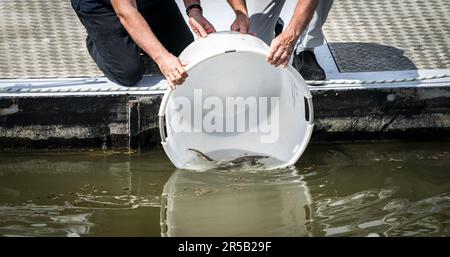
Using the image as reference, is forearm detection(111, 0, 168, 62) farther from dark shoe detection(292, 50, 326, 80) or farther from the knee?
dark shoe detection(292, 50, 326, 80)

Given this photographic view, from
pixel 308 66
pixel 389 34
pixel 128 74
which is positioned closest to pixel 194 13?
pixel 128 74

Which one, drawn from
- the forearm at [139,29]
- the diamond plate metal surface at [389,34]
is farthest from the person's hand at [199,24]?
the diamond plate metal surface at [389,34]

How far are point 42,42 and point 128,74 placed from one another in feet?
3.30

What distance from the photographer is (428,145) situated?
5.01m

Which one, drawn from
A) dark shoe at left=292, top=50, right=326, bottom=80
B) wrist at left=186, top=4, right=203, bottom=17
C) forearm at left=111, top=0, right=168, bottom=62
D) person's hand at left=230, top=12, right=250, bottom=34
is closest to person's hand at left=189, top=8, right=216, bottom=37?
wrist at left=186, top=4, right=203, bottom=17

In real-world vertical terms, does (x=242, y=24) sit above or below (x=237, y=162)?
above

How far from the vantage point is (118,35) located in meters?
5.15

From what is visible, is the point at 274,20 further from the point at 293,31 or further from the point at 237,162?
the point at 237,162

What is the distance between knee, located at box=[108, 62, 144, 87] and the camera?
502 centimetres

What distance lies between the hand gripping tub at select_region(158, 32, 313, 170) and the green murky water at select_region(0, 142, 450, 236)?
16 cm

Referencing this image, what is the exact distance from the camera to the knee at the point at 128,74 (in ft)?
16.5

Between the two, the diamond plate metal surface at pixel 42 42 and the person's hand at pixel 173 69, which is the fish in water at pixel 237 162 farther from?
the diamond plate metal surface at pixel 42 42
